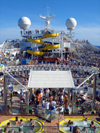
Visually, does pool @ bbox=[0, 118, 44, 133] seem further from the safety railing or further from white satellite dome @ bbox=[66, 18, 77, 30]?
white satellite dome @ bbox=[66, 18, 77, 30]

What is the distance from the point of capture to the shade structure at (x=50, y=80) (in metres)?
7.53

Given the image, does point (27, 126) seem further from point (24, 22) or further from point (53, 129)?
point (24, 22)

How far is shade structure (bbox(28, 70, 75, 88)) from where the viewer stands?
24.7ft

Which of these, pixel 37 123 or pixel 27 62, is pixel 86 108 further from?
pixel 27 62

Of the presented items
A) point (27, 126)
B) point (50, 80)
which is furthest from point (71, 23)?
point (27, 126)

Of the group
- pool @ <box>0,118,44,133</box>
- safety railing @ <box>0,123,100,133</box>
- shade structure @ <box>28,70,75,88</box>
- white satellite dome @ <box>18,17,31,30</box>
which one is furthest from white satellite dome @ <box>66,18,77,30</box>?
safety railing @ <box>0,123,100,133</box>

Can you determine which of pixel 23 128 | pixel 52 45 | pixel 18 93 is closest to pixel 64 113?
pixel 23 128

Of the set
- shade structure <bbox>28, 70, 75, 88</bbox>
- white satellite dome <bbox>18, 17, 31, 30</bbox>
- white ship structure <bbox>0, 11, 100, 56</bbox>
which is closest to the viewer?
shade structure <bbox>28, 70, 75, 88</bbox>

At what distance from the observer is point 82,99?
29.0 ft

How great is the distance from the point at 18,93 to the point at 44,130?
4815mm

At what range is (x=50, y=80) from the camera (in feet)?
26.4

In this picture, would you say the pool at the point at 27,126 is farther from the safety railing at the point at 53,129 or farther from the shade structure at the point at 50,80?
the shade structure at the point at 50,80

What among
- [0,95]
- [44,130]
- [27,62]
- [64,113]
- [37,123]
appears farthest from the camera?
[27,62]

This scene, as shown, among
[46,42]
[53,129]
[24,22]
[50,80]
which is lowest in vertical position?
[53,129]
